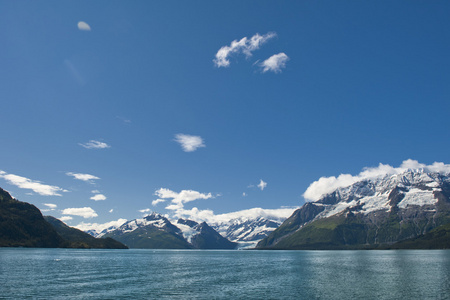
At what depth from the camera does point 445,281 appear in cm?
9238

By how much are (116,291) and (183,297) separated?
57.0 ft

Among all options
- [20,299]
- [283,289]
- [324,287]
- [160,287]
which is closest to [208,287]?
[160,287]

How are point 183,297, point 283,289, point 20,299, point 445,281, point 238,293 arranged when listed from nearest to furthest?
point 20,299 < point 183,297 < point 238,293 < point 283,289 < point 445,281

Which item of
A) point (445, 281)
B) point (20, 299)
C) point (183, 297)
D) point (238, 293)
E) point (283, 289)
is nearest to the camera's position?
point (20, 299)

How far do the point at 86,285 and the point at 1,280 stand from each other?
23.1 meters

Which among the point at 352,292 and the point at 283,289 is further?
the point at 283,289

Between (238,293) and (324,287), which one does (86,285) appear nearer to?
(238,293)

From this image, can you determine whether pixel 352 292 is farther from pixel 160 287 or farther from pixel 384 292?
pixel 160 287

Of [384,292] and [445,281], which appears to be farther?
[445,281]

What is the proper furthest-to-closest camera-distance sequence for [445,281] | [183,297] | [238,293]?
1. [445,281]
2. [238,293]
3. [183,297]


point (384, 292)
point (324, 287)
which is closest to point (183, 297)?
point (324, 287)

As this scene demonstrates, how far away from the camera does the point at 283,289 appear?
81.1 metres

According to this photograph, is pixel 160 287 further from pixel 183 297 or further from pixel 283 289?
pixel 283 289

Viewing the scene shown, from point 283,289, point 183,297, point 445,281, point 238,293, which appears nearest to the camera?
point 183,297
